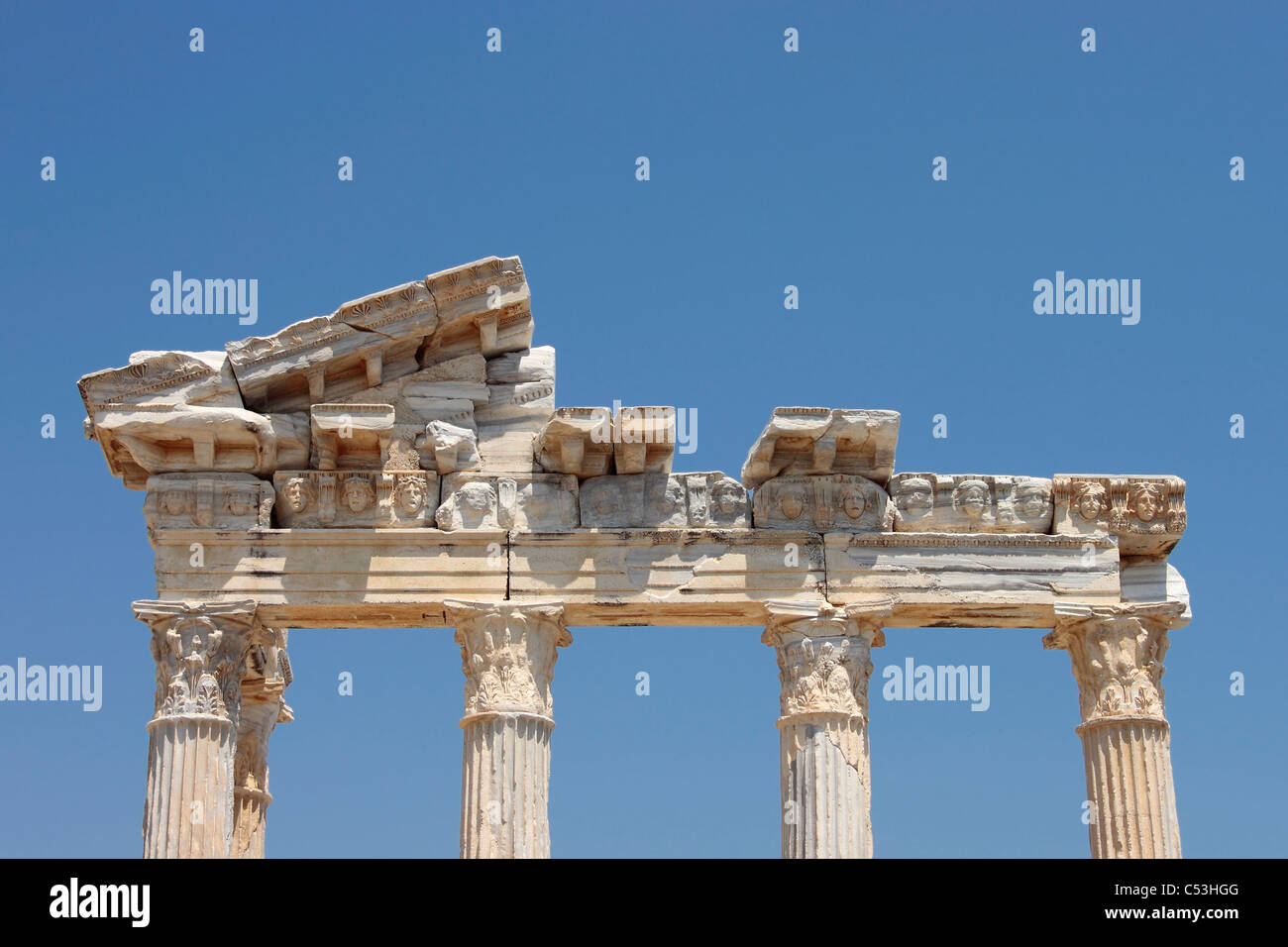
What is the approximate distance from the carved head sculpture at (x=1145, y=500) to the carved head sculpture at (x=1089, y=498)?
1.09 ft

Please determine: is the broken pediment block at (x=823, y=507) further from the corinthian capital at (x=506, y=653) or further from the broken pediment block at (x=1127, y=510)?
the corinthian capital at (x=506, y=653)

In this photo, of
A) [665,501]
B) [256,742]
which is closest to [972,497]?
[665,501]

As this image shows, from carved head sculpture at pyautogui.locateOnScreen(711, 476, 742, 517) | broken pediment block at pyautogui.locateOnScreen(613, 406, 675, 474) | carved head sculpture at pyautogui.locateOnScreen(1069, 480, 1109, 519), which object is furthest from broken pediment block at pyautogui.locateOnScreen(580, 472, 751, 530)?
carved head sculpture at pyautogui.locateOnScreen(1069, 480, 1109, 519)

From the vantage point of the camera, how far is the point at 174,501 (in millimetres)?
22656

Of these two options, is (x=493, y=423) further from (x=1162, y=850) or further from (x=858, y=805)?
(x=1162, y=850)

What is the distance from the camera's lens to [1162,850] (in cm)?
2220

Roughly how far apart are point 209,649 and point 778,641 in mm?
6103

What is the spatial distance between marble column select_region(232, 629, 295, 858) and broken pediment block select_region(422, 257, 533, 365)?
450 centimetres

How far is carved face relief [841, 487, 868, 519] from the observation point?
2306cm

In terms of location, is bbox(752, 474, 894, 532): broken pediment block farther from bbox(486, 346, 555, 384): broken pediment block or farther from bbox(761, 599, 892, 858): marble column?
bbox(486, 346, 555, 384): broken pediment block

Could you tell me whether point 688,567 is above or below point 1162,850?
above

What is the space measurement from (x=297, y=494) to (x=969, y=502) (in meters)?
7.39

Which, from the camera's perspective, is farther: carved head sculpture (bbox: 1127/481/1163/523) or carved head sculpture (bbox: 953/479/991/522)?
carved head sculpture (bbox: 1127/481/1163/523)

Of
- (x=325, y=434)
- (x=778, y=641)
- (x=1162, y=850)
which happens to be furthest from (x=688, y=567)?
(x=1162, y=850)
